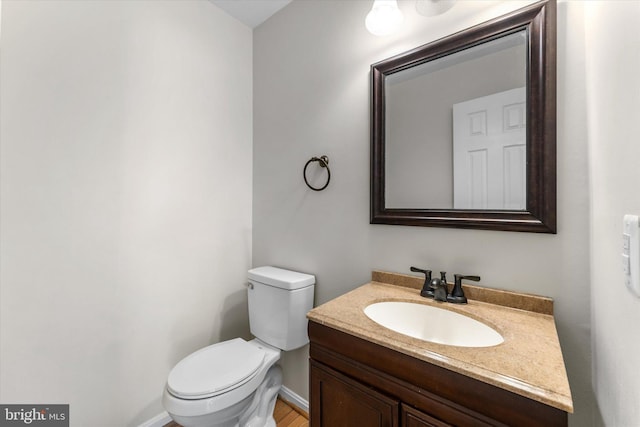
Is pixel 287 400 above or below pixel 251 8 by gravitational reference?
below

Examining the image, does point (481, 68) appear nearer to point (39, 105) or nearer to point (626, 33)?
point (626, 33)

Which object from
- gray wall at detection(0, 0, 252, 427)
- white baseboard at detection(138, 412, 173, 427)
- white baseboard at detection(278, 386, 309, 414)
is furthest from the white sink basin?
white baseboard at detection(138, 412, 173, 427)

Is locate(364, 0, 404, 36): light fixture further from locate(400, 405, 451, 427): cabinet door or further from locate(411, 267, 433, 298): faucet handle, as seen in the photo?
locate(400, 405, 451, 427): cabinet door

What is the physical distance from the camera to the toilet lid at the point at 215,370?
112 cm

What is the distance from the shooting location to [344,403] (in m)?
0.86

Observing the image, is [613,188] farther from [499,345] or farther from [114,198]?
[114,198]

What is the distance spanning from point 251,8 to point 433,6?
1.27 m

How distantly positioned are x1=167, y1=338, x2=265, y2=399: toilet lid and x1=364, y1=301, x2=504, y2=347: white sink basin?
70 centimetres

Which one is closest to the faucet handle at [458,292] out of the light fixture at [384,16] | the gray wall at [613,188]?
the gray wall at [613,188]

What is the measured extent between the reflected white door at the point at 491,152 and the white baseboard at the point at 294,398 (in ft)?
4.80

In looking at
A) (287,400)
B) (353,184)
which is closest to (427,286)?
(353,184)

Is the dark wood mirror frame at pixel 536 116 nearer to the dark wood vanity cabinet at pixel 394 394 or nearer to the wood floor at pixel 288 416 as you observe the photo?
the dark wood vanity cabinet at pixel 394 394

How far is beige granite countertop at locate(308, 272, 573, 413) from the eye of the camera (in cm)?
57

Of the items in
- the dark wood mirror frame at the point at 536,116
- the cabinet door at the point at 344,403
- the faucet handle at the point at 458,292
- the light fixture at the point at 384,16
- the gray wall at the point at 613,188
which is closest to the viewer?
the gray wall at the point at 613,188
